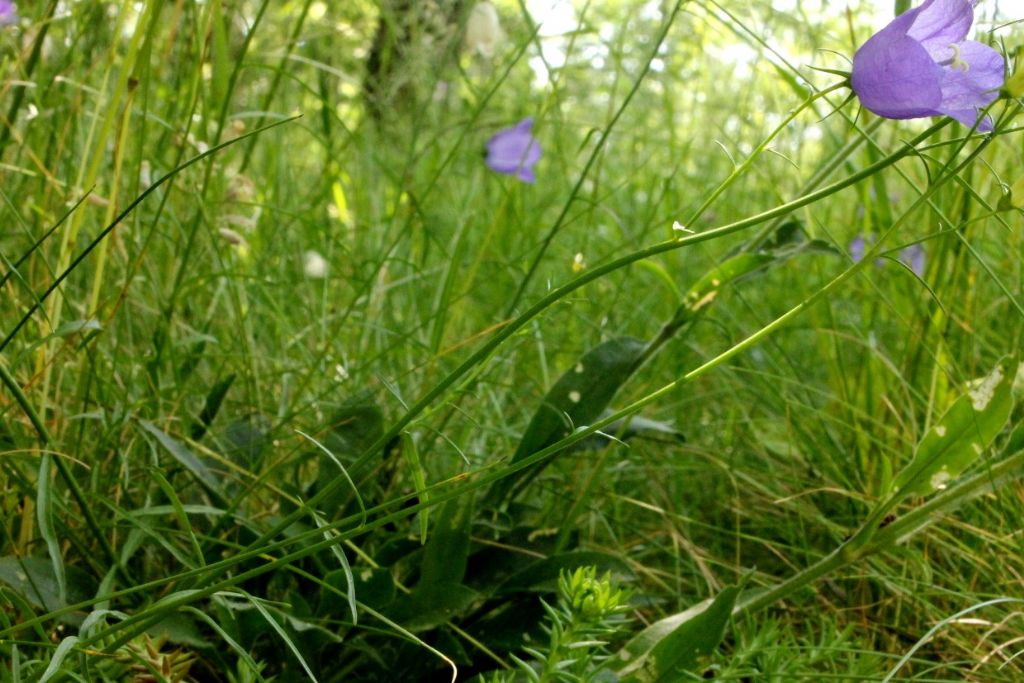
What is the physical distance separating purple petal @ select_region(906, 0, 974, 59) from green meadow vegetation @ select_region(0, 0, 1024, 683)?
0.03 meters

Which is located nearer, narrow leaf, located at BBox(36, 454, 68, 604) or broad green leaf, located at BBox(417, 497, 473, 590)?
narrow leaf, located at BBox(36, 454, 68, 604)

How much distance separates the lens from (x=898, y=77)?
0.65m

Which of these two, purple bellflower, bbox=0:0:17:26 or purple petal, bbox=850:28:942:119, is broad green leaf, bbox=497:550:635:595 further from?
purple bellflower, bbox=0:0:17:26

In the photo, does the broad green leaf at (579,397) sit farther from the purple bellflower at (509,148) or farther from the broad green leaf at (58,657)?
the purple bellflower at (509,148)

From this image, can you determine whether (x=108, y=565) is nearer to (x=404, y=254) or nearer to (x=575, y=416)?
(x=575, y=416)

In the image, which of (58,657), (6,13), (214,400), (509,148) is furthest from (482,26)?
(58,657)


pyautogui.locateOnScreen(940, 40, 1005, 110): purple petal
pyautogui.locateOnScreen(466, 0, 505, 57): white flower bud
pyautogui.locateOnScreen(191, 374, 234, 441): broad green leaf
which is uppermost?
pyautogui.locateOnScreen(466, 0, 505, 57): white flower bud

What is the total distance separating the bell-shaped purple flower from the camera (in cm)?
65

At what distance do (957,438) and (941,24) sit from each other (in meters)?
0.37

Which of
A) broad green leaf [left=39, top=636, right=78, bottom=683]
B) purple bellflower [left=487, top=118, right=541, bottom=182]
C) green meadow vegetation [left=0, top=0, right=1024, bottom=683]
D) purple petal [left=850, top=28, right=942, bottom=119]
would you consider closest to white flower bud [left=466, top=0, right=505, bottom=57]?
green meadow vegetation [left=0, top=0, right=1024, bottom=683]

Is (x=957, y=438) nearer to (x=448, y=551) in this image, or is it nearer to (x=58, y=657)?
(x=448, y=551)

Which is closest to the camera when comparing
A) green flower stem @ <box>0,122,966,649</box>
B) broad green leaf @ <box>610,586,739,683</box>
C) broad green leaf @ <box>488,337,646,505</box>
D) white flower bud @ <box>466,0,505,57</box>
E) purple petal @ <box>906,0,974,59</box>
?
green flower stem @ <box>0,122,966,649</box>

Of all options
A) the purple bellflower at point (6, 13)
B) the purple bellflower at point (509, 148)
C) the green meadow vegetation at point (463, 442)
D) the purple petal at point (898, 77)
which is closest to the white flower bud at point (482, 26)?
the green meadow vegetation at point (463, 442)

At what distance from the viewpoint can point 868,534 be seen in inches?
35.3
